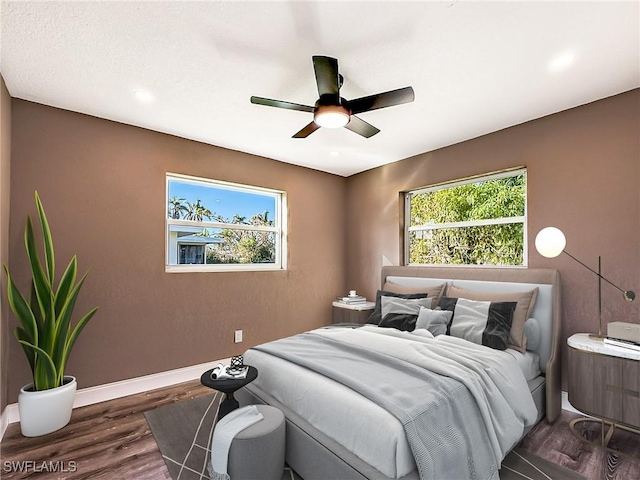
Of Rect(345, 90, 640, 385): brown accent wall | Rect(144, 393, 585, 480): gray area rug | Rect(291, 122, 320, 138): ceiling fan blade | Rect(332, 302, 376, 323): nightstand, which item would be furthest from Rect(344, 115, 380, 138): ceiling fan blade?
Rect(332, 302, 376, 323): nightstand

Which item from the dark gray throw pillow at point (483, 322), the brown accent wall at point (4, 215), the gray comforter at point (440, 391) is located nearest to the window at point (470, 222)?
the dark gray throw pillow at point (483, 322)

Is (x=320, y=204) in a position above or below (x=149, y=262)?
above

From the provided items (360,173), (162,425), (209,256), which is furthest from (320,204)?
(162,425)

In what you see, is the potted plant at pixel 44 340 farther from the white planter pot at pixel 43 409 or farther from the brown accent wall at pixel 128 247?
the brown accent wall at pixel 128 247

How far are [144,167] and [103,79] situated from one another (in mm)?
1054

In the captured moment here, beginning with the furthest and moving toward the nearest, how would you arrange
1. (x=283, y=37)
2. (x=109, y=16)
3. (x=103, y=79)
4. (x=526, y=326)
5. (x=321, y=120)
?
(x=526, y=326)
(x=103, y=79)
(x=321, y=120)
(x=283, y=37)
(x=109, y=16)

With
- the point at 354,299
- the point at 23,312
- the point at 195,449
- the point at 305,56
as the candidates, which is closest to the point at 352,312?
Result: the point at 354,299

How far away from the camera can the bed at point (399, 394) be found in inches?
62.4

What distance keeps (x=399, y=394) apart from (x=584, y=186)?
2.47 metres

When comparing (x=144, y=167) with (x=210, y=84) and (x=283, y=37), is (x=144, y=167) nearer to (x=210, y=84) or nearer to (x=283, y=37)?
(x=210, y=84)

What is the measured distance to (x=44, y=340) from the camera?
2.51 metres

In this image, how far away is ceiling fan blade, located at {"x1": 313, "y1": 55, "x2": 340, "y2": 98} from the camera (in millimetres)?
1821

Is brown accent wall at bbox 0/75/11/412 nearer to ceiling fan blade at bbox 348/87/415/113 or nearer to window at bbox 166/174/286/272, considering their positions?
window at bbox 166/174/286/272

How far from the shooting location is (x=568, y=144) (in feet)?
9.56
